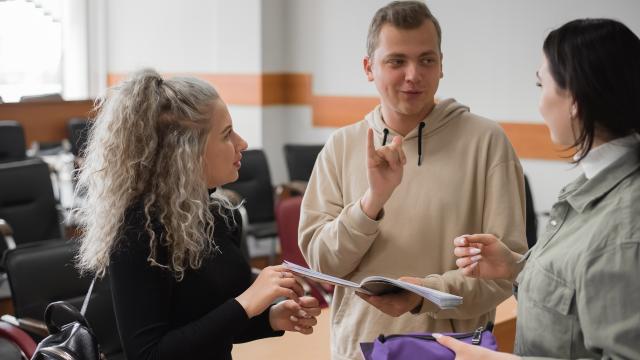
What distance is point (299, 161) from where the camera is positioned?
6062 millimetres

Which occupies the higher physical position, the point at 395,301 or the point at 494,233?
the point at 494,233

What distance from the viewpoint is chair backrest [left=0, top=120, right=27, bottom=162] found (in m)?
6.53

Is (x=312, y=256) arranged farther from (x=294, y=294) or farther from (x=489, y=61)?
(x=489, y=61)

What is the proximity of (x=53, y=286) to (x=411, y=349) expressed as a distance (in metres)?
1.80

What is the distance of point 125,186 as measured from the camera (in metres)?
1.72

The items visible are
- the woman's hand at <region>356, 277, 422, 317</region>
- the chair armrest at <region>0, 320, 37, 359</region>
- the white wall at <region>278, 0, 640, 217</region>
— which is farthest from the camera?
the white wall at <region>278, 0, 640, 217</region>

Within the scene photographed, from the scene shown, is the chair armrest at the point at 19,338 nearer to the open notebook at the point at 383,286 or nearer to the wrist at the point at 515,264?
the open notebook at the point at 383,286

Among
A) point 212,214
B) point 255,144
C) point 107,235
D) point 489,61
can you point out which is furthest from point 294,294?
point 255,144

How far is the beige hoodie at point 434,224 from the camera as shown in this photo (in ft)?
6.50

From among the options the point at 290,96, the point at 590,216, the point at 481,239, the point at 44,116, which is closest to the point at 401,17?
the point at 481,239

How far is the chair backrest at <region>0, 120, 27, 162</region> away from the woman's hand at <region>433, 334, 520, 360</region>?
5689mm

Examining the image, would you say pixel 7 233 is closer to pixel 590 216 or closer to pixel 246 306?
pixel 246 306

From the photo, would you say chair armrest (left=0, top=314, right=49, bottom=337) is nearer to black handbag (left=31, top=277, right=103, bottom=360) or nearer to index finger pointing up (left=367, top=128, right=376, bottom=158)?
black handbag (left=31, top=277, right=103, bottom=360)

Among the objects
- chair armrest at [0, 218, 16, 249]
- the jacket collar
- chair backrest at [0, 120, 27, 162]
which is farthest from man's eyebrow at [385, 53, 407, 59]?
chair backrest at [0, 120, 27, 162]
